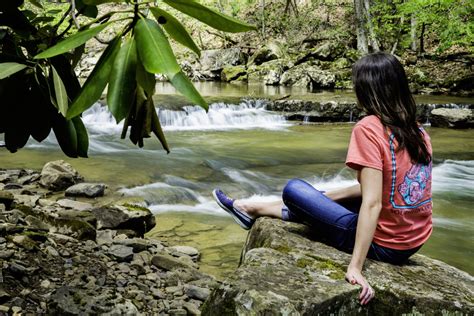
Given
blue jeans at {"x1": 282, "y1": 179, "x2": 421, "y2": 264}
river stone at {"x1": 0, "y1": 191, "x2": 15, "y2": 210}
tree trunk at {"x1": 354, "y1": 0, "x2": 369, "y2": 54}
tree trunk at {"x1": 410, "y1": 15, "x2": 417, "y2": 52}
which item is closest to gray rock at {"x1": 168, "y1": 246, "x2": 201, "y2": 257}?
river stone at {"x1": 0, "y1": 191, "x2": 15, "y2": 210}

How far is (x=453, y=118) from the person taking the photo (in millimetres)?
12352

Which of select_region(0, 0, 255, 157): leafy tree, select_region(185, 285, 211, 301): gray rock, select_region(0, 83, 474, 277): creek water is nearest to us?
select_region(0, 0, 255, 157): leafy tree

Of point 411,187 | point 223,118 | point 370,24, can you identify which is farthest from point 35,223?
point 370,24

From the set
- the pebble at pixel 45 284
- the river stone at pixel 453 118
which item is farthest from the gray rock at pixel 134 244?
the river stone at pixel 453 118

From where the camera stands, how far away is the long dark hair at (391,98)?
89.7 inches

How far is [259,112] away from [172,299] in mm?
11017

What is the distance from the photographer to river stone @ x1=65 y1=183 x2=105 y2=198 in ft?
18.9

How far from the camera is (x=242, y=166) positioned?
334 inches

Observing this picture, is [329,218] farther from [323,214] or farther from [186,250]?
[186,250]

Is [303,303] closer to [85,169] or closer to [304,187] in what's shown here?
[304,187]

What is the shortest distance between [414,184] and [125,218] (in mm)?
2937

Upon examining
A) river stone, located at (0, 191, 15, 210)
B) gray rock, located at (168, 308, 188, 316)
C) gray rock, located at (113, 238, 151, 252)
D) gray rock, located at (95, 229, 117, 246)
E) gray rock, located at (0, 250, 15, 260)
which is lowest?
gray rock, located at (168, 308, 188, 316)

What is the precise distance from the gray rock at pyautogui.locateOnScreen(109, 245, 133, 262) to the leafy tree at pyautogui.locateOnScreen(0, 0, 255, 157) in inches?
86.3

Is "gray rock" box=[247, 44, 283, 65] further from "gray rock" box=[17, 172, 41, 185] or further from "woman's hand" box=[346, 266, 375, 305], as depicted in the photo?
"woman's hand" box=[346, 266, 375, 305]
